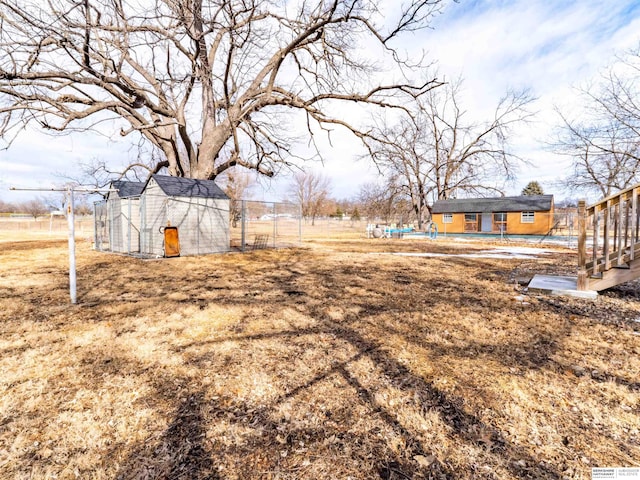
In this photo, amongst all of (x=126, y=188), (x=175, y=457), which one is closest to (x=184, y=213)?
(x=126, y=188)

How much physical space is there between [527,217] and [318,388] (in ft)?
98.8

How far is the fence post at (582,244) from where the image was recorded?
495cm

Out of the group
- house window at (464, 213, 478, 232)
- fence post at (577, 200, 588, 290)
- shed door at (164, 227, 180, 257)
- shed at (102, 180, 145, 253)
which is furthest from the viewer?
house window at (464, 213, 478, 232)

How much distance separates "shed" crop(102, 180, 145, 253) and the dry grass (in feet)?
23.4

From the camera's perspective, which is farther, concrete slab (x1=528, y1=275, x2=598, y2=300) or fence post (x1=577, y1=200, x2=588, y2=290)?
concrete slab (x1=528, y1=275, x2=598, y2=300)

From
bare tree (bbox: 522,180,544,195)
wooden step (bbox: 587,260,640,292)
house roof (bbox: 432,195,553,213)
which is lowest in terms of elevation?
wooden step (bbox: 587,260,640,292)

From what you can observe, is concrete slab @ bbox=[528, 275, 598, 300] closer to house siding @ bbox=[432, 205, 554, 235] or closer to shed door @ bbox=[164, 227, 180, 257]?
shed door @ bbox=[164, 227, 180, 257]

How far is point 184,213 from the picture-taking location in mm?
11305

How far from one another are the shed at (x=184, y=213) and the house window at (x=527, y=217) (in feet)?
83.8

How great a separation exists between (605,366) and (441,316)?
179cm

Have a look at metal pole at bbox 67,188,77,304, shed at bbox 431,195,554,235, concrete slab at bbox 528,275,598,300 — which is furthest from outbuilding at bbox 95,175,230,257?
shed at bbox 431,195,554,235

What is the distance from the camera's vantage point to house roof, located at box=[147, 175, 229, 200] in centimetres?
1092

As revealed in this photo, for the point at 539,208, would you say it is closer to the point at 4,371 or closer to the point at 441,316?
the point at 441,316

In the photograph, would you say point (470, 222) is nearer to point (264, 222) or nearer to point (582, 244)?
point (264, 222)
